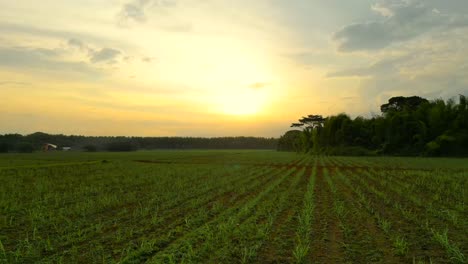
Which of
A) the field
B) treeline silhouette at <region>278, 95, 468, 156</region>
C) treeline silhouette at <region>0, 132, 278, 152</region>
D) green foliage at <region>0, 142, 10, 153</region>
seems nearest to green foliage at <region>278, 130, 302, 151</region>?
treeline silhouette at <region>278, 95, 468, 156</region>

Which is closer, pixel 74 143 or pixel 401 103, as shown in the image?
pixel 401 103

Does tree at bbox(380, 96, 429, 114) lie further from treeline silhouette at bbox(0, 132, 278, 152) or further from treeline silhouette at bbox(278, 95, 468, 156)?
treeline silhouette at bbox(0, 132, 278, 152)

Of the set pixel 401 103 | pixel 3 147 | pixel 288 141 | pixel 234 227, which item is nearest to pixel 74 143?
pixel 3 147

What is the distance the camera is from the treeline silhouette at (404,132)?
58.9 meters

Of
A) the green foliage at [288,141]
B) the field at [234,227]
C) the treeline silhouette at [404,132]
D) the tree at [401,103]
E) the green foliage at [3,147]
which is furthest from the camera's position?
the green foliage at [288,141]

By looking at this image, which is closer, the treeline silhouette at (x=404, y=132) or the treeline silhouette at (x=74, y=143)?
the treeline silhouette at (x=404, y=132)

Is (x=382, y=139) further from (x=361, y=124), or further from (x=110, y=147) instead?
(x=110, y=147)

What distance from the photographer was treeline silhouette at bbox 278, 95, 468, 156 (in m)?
58.9

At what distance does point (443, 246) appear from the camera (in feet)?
26.6

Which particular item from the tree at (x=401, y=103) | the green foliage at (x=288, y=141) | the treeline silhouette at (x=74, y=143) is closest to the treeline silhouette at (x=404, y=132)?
the tree at (x=401, y=103)

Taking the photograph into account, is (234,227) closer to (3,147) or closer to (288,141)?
(3,147)

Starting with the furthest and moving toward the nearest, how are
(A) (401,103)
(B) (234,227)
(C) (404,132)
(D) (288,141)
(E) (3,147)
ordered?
(D) (288,141) → (E) (3,147) → (A) (401,103) → (C) (404,132) → (B) (234,227)

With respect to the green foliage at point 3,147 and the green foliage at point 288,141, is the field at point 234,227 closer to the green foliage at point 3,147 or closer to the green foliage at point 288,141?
the green foliage at point 3,147

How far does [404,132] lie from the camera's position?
64.6 meters
